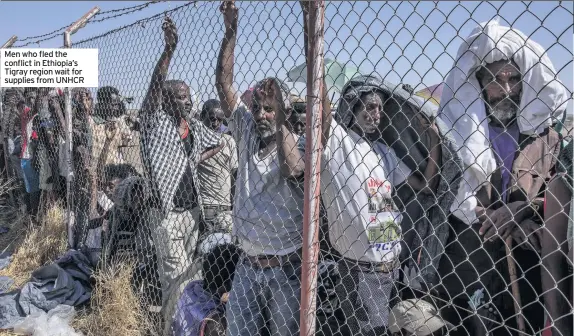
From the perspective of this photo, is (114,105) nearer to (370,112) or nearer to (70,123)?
(70,123)

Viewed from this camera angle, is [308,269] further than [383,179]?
No

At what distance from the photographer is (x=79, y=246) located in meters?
5.01

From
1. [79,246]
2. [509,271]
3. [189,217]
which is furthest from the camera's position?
[79,246]

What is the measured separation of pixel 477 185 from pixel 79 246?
4066mm

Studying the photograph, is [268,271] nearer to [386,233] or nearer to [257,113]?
[386,233]

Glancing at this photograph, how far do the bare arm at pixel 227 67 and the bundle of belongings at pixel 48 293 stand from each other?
7.63 feet

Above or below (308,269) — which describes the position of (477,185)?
above

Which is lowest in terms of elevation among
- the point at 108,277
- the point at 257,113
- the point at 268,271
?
the point at 108,277

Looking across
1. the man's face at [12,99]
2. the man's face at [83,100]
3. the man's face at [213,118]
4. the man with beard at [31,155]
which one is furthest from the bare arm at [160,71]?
the man's face at [12,99]

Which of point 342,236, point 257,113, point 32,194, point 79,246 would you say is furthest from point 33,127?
point 342,236

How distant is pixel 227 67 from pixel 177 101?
43.0 inches

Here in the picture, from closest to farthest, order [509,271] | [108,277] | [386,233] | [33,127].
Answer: [509,271], [386,233], [108,277], [33,127]

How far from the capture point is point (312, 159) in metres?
2.04

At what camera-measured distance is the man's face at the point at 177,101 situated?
12.1 ft
